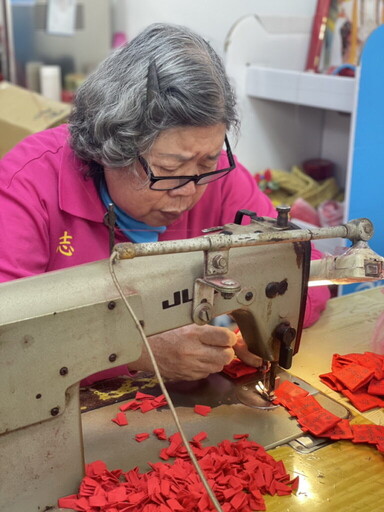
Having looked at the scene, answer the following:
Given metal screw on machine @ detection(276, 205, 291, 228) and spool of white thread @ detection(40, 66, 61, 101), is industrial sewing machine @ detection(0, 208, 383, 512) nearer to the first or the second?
metal screw on machine @ detection(276, 205, 291, 228)

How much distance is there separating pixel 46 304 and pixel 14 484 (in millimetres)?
265

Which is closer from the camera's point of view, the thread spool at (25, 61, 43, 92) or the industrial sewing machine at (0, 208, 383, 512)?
the industrial sewing machine at (0, 208, 383, 512)

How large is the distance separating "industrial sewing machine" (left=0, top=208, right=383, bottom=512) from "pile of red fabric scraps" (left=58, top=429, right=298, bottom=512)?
5 centimetres

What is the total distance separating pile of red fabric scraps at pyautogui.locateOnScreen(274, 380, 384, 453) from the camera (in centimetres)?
108

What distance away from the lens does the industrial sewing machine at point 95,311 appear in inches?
33.6

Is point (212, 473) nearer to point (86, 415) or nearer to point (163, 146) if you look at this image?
point (86, 415)

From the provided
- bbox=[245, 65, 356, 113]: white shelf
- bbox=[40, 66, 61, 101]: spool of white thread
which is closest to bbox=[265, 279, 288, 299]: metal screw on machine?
Result: bbox=[245, 65, 356, 113]: white shelf

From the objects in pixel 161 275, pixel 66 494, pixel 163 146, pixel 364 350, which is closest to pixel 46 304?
pixel 161 275

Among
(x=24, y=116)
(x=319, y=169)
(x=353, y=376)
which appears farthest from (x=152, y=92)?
(x=319, y=169)

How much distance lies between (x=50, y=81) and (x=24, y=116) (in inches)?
27.6

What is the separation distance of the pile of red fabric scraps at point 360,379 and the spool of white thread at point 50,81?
2371mm

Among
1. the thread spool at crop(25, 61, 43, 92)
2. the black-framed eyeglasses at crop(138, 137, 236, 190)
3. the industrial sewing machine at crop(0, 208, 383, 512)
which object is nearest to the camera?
the industrial sewing machine at crop(0, 208, 383, 512)

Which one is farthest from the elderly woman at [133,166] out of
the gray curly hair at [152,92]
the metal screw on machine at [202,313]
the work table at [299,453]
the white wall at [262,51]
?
the white wall at [262,51]

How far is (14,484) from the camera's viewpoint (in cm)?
89
